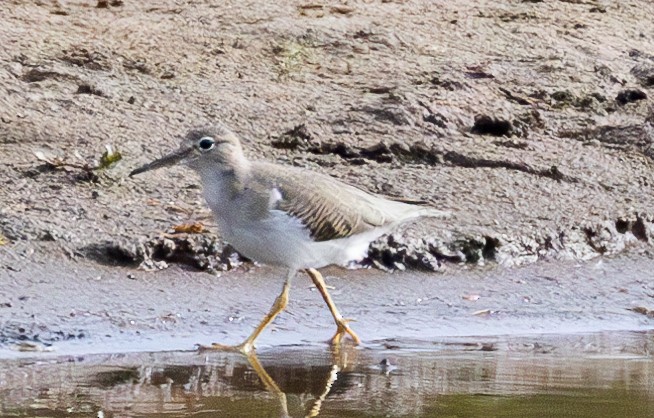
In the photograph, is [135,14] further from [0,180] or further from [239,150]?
[239,150]

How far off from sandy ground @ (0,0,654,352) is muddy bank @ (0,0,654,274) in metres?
0.02

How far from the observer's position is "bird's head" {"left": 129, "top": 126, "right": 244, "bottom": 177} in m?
7.58

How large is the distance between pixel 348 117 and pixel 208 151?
2441mm

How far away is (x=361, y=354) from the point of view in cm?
748

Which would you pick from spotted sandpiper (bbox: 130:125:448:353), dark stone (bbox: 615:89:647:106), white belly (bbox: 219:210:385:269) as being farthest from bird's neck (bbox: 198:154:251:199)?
dark stone (bbox: 615:89:647:106)

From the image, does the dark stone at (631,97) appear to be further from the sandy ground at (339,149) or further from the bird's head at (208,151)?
the bird's head at (208,151)

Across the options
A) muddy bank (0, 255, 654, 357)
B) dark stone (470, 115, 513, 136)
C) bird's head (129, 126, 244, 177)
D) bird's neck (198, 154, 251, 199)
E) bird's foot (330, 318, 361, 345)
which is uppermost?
bird's head (129, 126, 244, 177)

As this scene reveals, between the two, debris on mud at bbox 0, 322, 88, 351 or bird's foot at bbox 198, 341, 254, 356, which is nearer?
debris on mud at bbox 0, 322, 88, 351

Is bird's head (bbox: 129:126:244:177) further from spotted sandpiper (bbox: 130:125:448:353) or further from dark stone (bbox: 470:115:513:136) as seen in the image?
dark stone (bbox: 470:115:513:136)

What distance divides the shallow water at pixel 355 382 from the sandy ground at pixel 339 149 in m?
0.40

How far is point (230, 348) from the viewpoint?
734 cm

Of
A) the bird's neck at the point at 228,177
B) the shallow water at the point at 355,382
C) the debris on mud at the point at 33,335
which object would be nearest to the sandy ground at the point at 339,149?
the debris on mud at the point at 33,335

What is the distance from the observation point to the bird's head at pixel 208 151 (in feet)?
24.9

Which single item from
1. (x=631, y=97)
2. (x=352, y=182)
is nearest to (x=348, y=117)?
(x=352, y=182)
